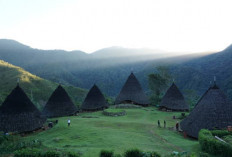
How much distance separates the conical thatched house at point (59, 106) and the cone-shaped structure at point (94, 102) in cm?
409

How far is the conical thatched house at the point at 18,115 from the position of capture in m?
18.3

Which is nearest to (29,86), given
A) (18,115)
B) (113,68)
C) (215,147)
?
(18,115)

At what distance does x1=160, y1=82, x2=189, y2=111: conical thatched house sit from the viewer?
32.2m

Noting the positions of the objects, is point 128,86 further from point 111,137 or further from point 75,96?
point 75,96

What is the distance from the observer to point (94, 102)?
111ft

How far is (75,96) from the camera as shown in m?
59.6

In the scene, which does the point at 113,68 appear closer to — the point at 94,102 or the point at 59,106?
the point at 94,102

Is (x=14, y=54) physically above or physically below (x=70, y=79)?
above

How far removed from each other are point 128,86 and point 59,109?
49.2ft

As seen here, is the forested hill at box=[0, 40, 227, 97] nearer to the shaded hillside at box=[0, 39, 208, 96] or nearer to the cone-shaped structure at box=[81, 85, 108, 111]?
the shaded hillside at box=[0, 39, 208, 96]

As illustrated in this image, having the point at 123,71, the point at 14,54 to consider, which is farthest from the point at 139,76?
the point at 14,54

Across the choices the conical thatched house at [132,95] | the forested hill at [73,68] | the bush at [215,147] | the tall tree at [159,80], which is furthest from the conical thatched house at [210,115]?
the forested hill at [73,68]

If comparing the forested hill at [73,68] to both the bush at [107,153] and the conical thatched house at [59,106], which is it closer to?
the conical thatched house at [59,106]

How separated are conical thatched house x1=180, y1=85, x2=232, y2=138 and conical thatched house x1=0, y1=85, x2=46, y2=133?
1589 cm
